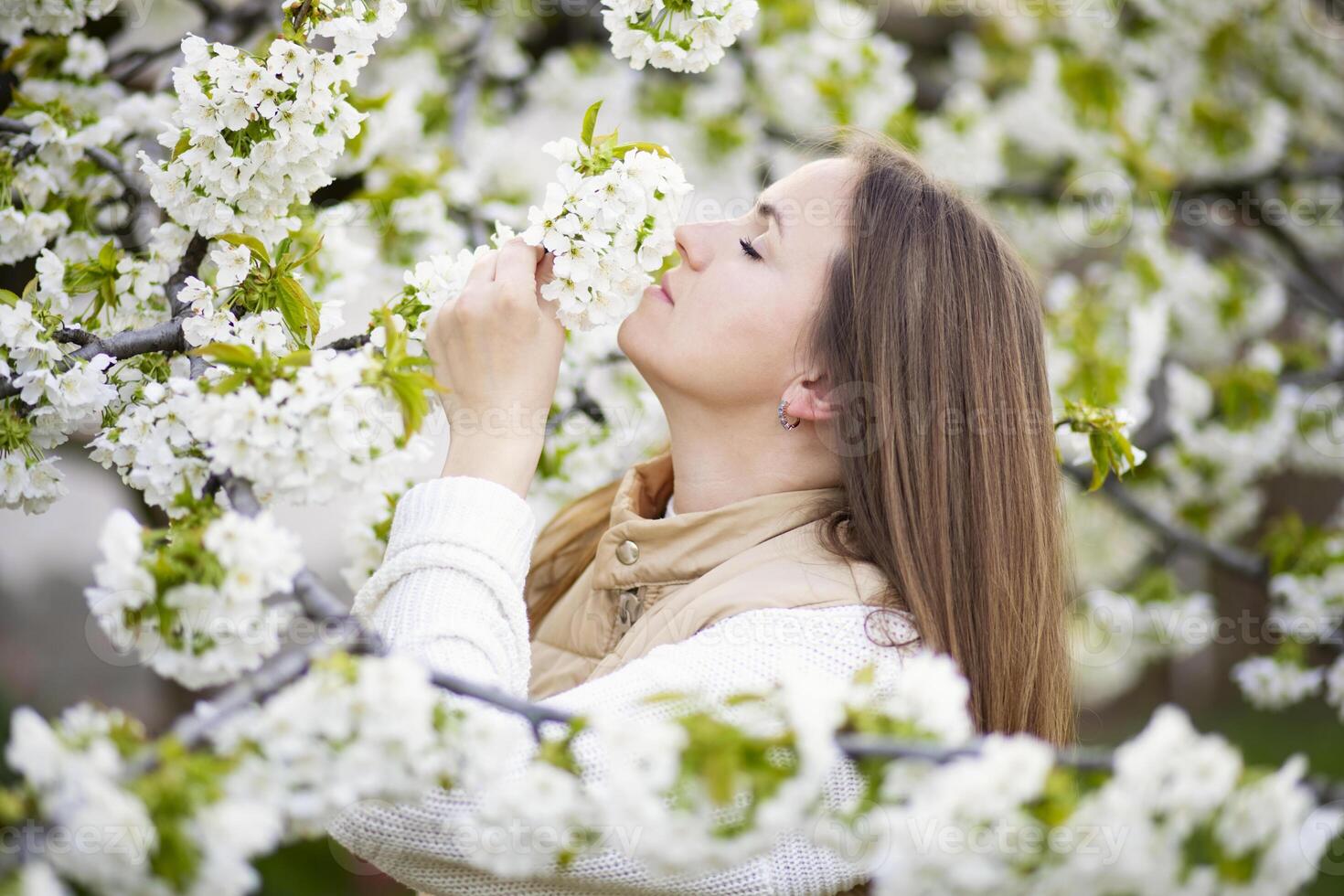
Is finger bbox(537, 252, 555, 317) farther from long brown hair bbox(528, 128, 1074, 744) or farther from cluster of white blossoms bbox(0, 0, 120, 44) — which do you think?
cluster of white blossoms bbox(0, 0, 120, 44)

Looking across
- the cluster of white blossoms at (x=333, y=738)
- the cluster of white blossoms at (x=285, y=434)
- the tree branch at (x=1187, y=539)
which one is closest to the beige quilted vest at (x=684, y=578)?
the cluster of white blossoms at (x=285, y=434)

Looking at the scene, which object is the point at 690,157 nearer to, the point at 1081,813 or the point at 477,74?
the point at 477,74

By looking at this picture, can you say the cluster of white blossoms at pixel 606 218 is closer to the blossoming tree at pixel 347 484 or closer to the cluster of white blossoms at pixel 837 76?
the blossoming tree at pixel 347 484

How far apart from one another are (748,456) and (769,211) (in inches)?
14.8

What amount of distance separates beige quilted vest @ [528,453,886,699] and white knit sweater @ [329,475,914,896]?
7 cm

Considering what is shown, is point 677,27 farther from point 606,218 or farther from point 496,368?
point 496,368

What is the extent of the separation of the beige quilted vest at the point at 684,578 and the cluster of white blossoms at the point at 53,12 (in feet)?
3.56

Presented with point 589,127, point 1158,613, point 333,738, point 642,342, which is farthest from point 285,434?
point 1158,613

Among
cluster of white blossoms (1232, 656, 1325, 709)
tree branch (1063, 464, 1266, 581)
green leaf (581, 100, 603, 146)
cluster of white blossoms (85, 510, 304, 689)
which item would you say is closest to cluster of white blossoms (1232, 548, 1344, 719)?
cluster of white blossoms (1232, 656, 1325, 709)

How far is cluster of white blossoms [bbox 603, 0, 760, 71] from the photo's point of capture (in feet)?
5.08

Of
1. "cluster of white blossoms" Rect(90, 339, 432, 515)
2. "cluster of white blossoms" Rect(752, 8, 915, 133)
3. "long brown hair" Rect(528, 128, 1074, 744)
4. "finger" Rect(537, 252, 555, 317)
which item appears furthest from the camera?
"cluster of white blossoms" Rect(752, 8, 915, 133)

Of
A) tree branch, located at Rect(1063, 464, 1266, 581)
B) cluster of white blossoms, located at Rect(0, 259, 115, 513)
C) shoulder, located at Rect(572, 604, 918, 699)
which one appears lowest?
tree branch, located at Rect(1063, 464, 1266, 581)

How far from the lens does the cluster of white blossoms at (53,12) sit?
1.70m

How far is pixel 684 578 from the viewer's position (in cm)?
168
